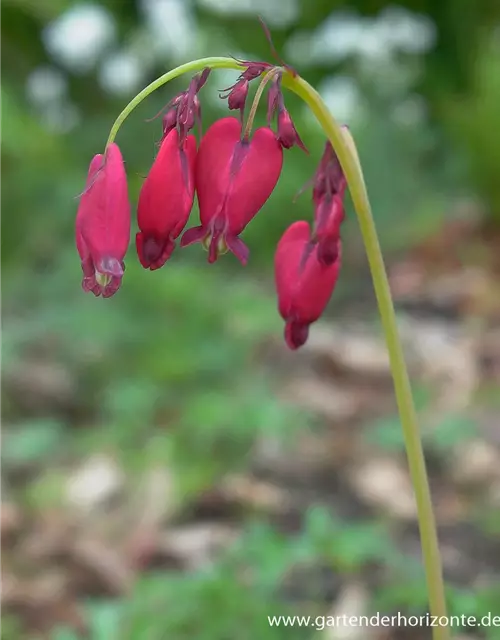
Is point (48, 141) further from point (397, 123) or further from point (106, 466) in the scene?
point (397, 123)

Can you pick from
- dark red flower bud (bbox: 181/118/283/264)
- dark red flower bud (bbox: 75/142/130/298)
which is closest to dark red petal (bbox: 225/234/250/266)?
dark red flower bud (bbox: 181/118/283/264)

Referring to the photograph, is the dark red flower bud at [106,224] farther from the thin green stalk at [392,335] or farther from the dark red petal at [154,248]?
the thin green stalk at [392,335]

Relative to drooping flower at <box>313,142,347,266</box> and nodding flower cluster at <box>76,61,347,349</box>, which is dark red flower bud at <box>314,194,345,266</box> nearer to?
drooping flower at <box>313,142,347,266</box>

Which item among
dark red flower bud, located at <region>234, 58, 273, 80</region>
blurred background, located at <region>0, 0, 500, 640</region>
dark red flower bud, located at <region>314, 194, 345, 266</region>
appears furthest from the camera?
blurred background, located at <region>0, 0, 500, 640</region>

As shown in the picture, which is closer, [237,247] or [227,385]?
[237,247]

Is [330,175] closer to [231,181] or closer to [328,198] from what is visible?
[328,198]

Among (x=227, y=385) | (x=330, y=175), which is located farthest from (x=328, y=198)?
(x=227, y=385)

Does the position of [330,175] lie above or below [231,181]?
above
